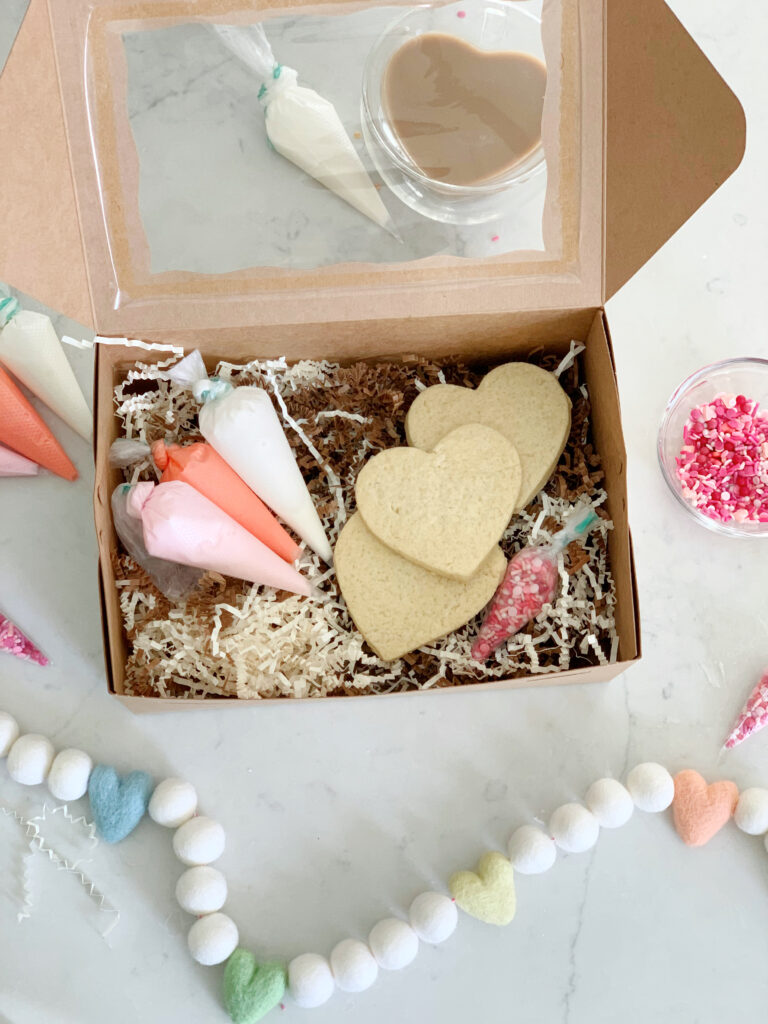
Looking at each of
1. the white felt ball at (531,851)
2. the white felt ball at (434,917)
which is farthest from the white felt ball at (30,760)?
the white felt ball at (531,851)

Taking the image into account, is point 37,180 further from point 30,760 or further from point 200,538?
point 30,760

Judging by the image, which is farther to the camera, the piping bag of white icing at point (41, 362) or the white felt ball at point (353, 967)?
the piping bag of white icing at point (41, 362)

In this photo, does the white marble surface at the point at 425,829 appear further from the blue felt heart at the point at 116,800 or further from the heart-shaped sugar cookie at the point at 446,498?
the heart-shaped sugar cookie at the point at 446,498

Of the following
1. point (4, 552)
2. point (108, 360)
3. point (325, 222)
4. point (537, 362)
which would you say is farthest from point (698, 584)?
point (4, 552)

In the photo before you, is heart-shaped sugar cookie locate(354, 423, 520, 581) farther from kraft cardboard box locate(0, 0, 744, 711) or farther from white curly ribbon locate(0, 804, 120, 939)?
white curly ribbon locate(0, 804, 120, 939)

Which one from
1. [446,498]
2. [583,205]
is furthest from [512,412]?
[583,205]

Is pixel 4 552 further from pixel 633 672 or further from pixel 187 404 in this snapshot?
pixel 633 672

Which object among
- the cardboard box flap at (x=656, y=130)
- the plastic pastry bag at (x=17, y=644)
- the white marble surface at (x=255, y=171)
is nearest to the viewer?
the cardboard box flap at (x=656, y=130)

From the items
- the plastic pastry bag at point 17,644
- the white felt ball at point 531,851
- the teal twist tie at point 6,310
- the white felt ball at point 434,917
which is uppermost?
the teal twist tie at point 6,310
